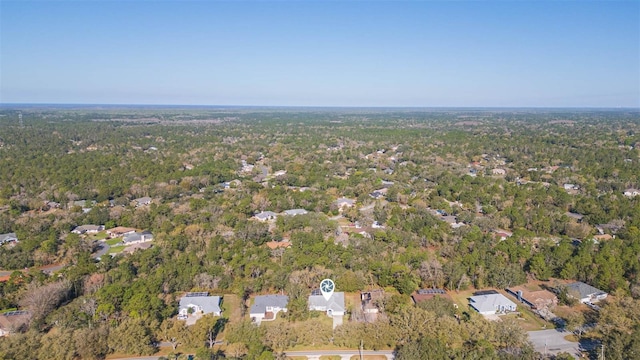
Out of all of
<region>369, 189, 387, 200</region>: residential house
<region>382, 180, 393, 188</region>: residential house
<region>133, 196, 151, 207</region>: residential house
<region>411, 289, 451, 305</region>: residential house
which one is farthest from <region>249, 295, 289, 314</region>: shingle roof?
<region>382, 180, 393, 188</region>: residential house

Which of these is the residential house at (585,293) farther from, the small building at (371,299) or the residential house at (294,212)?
the residential house at (294,212)

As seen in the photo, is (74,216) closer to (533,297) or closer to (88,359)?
(88,359)

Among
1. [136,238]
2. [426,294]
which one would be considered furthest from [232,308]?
[136,238]

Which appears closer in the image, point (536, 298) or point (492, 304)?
point (492, 304)

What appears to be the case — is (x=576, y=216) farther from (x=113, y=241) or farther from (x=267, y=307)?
(x=113, y=241)

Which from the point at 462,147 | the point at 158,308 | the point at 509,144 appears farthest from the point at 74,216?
the point at 509,144

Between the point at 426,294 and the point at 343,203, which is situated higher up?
the point at 343,203

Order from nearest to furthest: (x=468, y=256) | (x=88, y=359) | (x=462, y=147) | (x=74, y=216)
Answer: (x=88, y=359) → (x=468, y=256) → (x=74, y=216) → (x=462, y=147)
